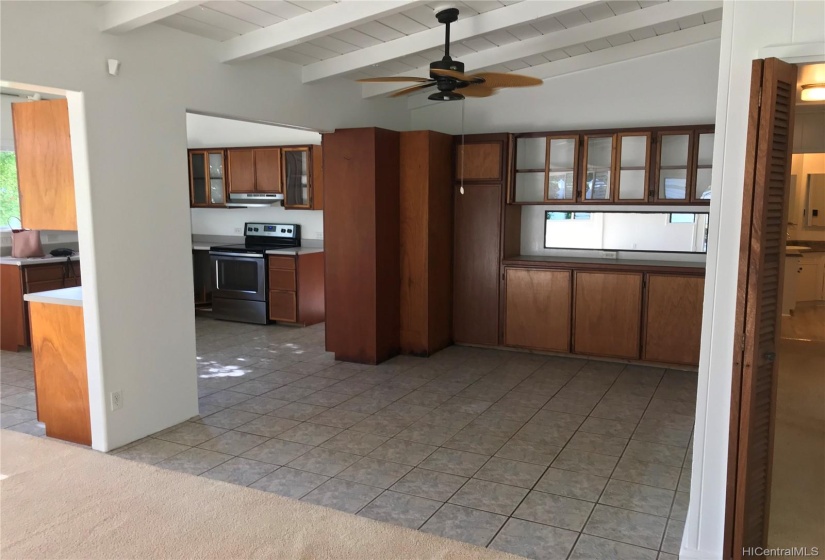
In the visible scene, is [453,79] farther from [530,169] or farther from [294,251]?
[294,251]

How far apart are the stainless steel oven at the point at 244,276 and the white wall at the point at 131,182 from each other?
2968 mm

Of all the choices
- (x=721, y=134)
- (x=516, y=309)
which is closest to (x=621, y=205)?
(x=516, y=309)

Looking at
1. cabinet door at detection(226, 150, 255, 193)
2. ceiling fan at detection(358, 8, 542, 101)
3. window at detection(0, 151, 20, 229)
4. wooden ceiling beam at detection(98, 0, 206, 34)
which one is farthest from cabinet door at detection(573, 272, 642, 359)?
window at detection(0, 151, 20, 229)

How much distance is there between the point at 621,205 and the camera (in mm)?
5543

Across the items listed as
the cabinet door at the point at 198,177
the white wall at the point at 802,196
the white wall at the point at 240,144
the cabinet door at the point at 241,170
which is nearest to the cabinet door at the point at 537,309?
the white wall at the point at 240,144

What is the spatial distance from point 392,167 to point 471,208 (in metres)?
0.92

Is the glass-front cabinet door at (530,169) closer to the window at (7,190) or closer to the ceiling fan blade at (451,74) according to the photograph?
the ceiling fan blade at (451,74)

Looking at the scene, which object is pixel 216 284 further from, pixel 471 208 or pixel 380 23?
pixel 380 23

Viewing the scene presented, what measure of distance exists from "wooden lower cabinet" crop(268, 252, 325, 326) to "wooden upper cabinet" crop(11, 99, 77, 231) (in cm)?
333

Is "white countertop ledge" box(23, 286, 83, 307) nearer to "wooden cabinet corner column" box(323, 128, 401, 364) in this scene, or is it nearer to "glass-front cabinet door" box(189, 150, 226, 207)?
"wooden cabinet corner column" box(323, 128, 401, 364)

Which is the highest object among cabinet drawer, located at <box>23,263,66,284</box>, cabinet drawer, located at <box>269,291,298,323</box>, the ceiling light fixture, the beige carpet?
the ceiling light fixture

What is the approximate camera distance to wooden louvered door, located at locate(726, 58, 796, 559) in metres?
2.11

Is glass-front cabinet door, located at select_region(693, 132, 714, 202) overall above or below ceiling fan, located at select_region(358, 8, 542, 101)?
below

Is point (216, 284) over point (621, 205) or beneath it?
beneath
